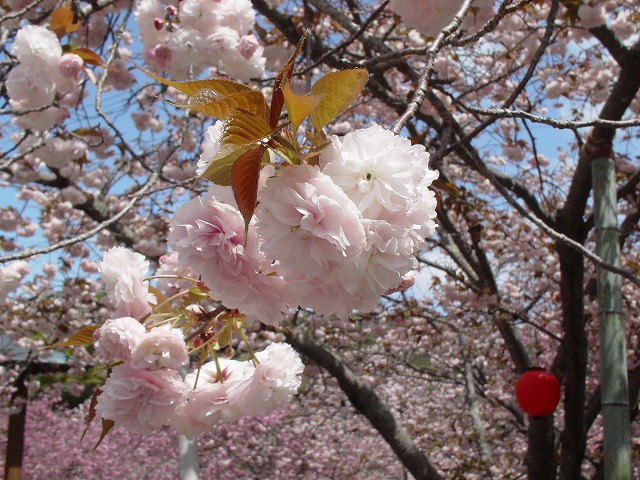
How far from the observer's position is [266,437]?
21.5 feet

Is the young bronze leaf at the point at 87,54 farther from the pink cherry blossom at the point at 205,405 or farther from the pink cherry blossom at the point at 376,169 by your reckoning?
the pink cherry blossom at the point at 376,169

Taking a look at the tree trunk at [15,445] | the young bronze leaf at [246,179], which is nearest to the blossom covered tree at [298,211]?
the young bronze leaf at [246,179]

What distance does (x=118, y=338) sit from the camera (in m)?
0.72

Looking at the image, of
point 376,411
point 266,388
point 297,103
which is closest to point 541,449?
point 376,411

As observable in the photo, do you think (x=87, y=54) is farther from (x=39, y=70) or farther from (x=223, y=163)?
(x=223, y=163)

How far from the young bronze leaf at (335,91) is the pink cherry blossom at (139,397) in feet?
1.32

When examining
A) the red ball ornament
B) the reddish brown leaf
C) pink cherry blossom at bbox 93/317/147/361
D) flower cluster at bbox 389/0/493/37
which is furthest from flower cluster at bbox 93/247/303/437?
the red ball ornament

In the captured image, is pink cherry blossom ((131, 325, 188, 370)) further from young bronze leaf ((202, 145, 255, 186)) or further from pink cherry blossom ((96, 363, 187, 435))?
young bronze leaf ((202, 145, 255, 186))

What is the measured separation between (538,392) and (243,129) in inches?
93.8

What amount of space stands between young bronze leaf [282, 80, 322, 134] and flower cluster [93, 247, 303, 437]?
326 mm

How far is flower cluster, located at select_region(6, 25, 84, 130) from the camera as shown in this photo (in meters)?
1.53

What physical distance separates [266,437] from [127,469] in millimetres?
2623

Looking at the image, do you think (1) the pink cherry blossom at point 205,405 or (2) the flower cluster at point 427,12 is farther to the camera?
(2) the flower cluster at point 427,12

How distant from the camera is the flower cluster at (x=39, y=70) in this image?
153 cm
